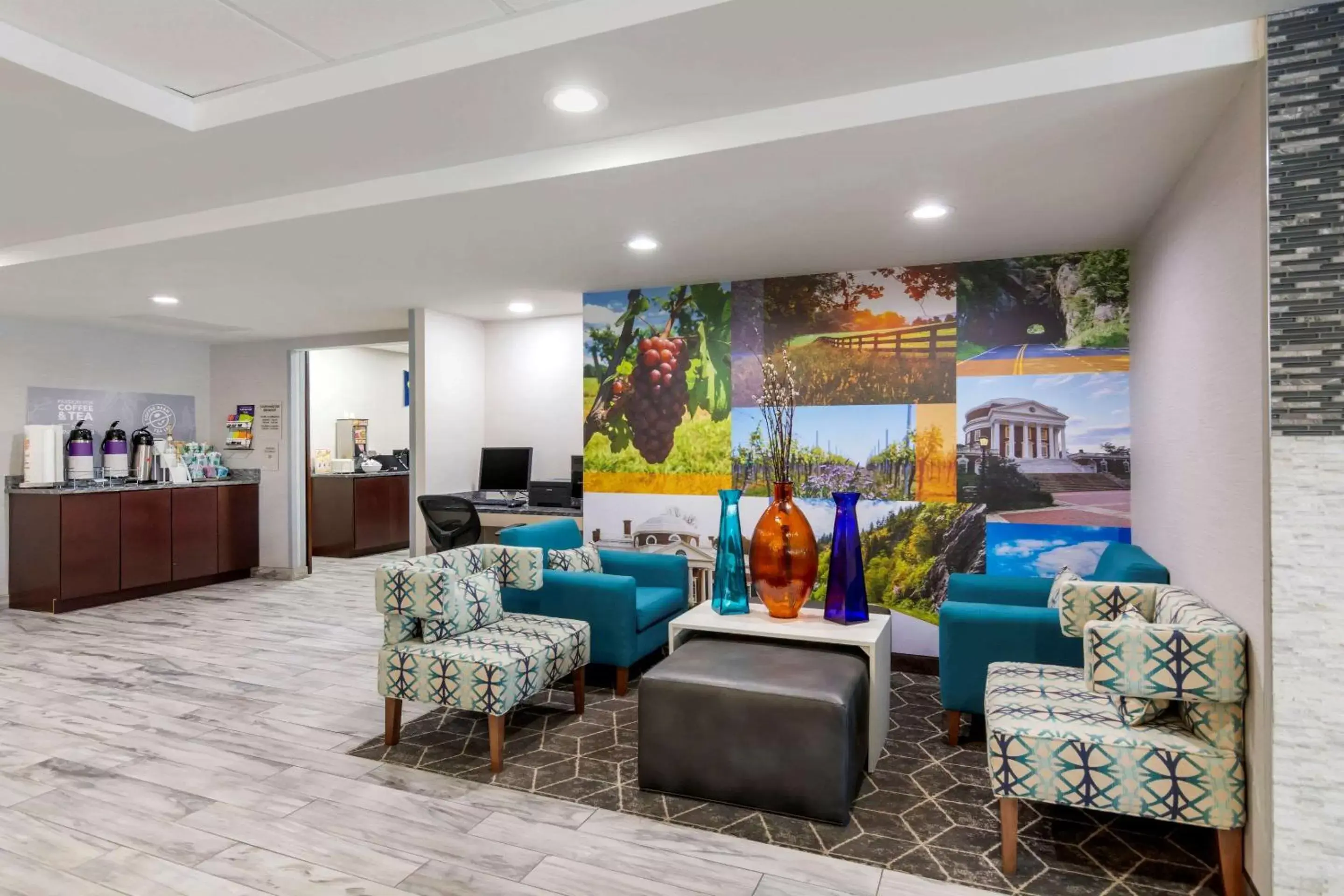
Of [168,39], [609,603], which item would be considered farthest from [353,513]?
[168,39]

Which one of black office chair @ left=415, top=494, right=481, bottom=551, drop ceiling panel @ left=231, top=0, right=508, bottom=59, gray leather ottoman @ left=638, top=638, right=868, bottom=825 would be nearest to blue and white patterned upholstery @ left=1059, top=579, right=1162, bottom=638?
gray leather ottoman @ left=638, top=638, right=868, bottom=825

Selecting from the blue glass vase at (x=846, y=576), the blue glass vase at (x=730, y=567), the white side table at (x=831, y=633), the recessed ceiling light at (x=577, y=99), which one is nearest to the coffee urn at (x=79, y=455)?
the white side table at (x=831, y=633)

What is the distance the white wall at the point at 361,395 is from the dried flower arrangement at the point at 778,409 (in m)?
5.29

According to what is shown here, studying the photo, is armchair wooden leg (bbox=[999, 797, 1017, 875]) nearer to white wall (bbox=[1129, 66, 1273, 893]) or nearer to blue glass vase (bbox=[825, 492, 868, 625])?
white wall (bbox=[1129, 66, 1273, 893])

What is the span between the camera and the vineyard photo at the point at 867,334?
4.72 metres

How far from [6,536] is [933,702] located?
752 cm

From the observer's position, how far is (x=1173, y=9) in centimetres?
214

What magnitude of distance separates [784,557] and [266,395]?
6630 millimetres

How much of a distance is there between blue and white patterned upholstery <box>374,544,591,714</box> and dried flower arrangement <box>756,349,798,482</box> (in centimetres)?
182

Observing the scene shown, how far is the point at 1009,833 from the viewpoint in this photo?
8.15ft

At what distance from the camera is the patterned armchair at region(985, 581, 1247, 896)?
2.33 m

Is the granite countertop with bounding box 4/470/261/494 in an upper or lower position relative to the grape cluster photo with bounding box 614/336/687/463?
lower

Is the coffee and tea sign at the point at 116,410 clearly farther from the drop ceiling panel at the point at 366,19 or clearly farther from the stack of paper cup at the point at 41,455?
the drop ceiling panel at the point at 366,19

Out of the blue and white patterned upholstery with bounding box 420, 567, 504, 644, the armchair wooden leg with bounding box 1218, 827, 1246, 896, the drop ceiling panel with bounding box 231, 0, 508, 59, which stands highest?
the drop ceiling panel with bounding box 231, 0, 508, 59
